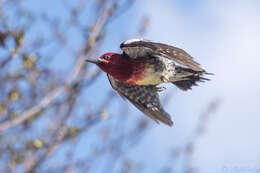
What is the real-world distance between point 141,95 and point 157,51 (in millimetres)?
1178

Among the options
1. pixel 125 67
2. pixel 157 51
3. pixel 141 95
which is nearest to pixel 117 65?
pixel 125 67

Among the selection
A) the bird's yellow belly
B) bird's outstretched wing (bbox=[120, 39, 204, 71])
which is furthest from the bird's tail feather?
bird's outstretched wing (bbox=[120, 39, 204, 71])

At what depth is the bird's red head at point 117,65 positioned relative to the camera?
438 centimetres

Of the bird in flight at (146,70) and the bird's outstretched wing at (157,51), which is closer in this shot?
the bird's outstretched wing at (157,51)

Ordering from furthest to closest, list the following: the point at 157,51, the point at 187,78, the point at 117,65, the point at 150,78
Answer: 1. the point at 187,78
2. the point at 150,78
3. the point at 117,65
4. the point at 157,51

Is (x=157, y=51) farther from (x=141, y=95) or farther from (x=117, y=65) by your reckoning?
(x=141, y=95)

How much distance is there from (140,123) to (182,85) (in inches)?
97.3

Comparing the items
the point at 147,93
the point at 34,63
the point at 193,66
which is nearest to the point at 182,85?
the point at 147,93

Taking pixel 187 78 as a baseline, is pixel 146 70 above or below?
above

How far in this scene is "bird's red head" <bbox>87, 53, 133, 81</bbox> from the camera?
4.38 metres

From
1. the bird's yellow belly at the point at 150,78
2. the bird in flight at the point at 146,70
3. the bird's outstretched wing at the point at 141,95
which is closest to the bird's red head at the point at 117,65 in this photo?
the bird in flight at the point at 146,70

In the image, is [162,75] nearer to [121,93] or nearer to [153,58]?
[153,58]

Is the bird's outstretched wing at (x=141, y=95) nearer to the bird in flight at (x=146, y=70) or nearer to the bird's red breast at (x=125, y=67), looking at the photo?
the bird in flight at (x=146, y=70)

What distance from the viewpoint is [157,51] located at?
3924mm
